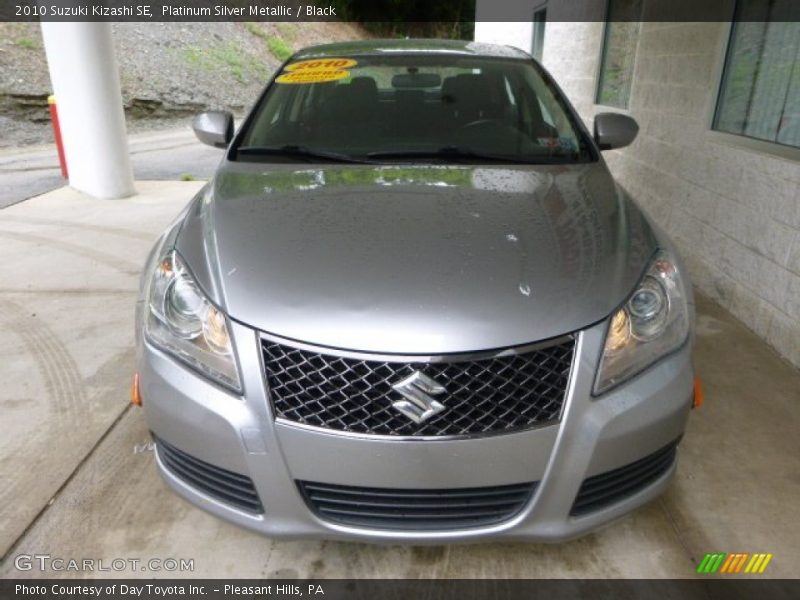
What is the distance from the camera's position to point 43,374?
310 cm

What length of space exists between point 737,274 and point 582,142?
1.61 meters

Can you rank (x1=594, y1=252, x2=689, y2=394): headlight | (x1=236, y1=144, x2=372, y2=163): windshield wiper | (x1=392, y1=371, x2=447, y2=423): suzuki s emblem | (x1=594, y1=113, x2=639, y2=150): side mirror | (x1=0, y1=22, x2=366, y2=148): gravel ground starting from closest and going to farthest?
(x1=392, y1=371, x2=447, y2=423): suzuki s emblem < (x1=594, y1=252, x2=689, y2=394): headlight < (x1=236, y1=144, x2=372, y2=163): windshield wiper < (x1=594, y1=113, x2=639, y2=150): side mirror < (x1=0, y1=22, x2=366, y2=148): gravel ground

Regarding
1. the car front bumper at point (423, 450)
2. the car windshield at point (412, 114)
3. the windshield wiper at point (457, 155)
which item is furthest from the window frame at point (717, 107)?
the car front bumper at point (423, 450)

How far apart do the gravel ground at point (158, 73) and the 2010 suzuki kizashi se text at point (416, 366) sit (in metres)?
10.5

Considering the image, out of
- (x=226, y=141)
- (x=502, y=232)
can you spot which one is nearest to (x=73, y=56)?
(x=226, y=141)

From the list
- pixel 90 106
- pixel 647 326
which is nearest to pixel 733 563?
pixel 647 326

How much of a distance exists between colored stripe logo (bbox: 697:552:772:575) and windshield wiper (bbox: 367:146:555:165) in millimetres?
1540

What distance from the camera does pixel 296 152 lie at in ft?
8.81

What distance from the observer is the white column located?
20.3 ft

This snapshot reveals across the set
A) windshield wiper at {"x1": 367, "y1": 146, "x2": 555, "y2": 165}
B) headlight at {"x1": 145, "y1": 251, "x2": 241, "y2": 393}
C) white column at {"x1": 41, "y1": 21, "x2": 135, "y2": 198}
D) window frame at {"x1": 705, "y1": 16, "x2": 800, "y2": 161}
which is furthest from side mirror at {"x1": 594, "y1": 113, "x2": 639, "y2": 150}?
white column at {"x1": 41, "y1": 21, "x2": 135, "y2": 198}

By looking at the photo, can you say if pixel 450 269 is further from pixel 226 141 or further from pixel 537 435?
pixel 226 141

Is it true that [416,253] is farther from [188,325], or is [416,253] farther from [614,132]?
[614,132]

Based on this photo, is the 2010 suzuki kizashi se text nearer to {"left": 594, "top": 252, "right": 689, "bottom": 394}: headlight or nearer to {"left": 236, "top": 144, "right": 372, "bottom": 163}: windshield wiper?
{"left": 594, "top": 252, "right": 689, "bottom": 394}: headlight

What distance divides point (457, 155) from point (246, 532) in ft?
5.27
